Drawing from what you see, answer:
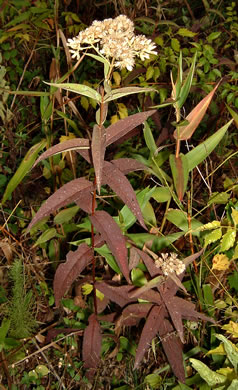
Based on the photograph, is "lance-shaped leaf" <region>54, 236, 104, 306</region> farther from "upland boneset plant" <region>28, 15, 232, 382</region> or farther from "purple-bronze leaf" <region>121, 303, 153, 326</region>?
"purple-bronze leaf" <region>121, 303, 153, 326</region>

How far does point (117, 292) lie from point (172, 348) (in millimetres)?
199

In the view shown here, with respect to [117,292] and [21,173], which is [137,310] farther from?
[21,173]

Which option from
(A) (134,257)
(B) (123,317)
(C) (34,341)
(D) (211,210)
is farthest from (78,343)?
(D) (211,210)

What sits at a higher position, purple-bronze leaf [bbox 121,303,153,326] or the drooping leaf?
the drooping leaf

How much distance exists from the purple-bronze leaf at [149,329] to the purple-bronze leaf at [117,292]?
0.08m

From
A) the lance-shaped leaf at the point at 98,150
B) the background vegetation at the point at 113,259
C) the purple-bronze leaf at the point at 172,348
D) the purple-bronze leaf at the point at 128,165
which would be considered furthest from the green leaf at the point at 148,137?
the purple-bronze leaf at the point at 172,348

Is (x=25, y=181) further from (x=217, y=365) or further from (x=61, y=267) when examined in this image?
(x=217, y=365)

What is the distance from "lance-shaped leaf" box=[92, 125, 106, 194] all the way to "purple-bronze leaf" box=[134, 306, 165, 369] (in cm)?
44

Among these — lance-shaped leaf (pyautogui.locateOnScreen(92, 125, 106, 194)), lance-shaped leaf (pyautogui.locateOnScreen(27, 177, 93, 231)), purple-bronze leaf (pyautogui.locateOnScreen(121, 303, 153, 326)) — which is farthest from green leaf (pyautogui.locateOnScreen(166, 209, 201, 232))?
lance-shaped leaf (pyautogui.locateOnScreen(92, 125, 106, 194))

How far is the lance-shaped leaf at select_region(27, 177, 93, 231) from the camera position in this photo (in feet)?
3.28

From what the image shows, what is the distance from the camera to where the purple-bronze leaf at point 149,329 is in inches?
45.1

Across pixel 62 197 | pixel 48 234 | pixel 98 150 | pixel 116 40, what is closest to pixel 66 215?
pixel 48 234

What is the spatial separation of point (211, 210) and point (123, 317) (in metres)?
0.48

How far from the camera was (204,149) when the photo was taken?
124cm
